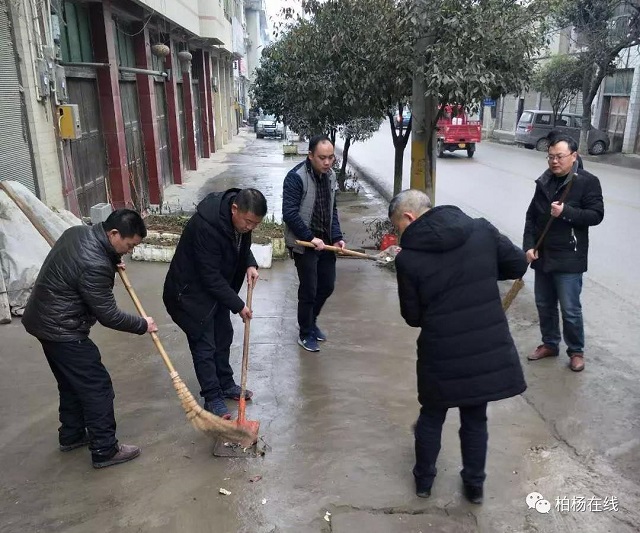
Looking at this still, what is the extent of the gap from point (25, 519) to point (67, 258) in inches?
50.7

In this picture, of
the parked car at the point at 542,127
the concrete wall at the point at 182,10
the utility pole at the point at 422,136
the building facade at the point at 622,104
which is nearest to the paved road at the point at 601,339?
the utility pole at the point at 422,136

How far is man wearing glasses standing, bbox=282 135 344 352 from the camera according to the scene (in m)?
4.33

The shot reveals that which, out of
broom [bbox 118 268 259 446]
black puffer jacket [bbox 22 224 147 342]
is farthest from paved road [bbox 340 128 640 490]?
black puffer jacket [bbox 22 224 147 342]

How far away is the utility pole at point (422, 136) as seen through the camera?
6707 mm

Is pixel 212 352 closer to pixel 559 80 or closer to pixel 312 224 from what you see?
pixel 312 224

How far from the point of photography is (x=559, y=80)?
23.7 meters

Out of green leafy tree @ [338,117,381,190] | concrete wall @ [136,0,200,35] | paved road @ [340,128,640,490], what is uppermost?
concrete wall @ [136,0,200,35]

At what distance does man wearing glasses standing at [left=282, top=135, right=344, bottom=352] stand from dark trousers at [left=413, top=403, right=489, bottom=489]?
6.08 ft

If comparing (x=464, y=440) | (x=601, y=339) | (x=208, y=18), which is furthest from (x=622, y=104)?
(x=464, y=440)

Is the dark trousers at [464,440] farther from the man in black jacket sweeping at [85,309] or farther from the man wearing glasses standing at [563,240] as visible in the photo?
the man wearing glasses standing at [563,240]

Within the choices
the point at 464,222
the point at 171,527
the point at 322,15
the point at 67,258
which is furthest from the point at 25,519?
the point at 322,15

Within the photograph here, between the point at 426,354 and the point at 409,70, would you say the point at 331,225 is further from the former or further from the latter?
the point at 409,70

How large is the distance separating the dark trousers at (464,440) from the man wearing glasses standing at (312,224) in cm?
185

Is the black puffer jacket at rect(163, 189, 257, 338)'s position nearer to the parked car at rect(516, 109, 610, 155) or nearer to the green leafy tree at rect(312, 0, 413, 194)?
the green leafy tree at rect(312, 0, 413, 194)
